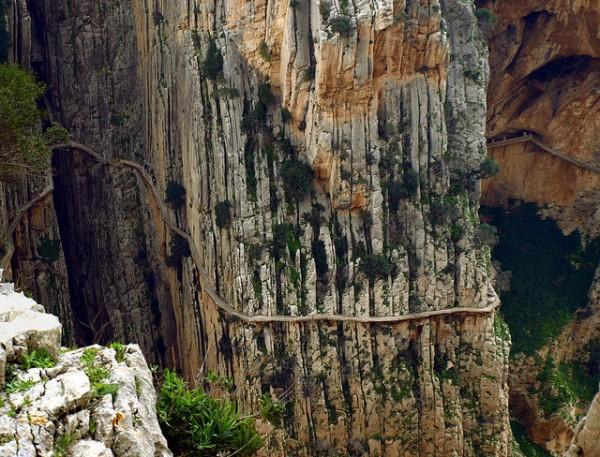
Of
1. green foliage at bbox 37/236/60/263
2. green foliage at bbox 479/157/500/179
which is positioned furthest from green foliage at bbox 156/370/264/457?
green foliage at bbox 479/157/500/179

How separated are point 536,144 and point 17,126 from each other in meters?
29.1

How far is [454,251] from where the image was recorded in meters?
31.4

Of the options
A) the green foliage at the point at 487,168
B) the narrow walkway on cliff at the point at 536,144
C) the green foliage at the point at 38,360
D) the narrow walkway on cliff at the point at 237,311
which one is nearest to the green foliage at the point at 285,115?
the narrow walkway on cliff at the point at 237,311

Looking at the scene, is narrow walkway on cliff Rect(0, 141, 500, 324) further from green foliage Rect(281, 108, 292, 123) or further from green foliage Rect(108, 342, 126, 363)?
green foliage Rect(108, 342, 126, 363)

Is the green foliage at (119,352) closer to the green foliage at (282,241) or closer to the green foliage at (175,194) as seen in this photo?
the green foliage at (282,241)

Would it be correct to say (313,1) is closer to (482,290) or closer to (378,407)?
(482,290)

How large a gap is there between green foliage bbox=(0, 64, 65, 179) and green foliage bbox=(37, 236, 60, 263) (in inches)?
256

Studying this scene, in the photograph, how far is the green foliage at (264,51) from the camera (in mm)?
28672

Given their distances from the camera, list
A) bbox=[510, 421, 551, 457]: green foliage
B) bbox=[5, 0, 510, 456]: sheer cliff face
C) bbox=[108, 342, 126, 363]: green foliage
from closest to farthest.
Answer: bbox=[108, 342, 126, 363]: green foliage
bbox=[5, 0, 510, 456]: sheer cliff face
bbox=[510, 421, 551, 457]: green foliage

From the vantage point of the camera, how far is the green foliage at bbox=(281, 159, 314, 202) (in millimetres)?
29188

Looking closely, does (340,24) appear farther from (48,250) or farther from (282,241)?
(48,250)

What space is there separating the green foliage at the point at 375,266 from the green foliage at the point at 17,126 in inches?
514

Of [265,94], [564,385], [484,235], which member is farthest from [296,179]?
[564,385]

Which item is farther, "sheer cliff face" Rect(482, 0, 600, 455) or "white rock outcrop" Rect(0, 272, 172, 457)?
"sheer cliff face" Rect(482, 0, 600, 455)
